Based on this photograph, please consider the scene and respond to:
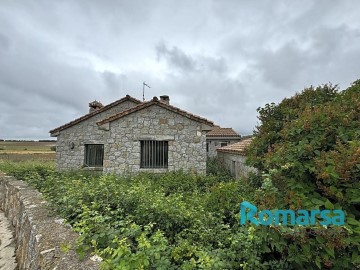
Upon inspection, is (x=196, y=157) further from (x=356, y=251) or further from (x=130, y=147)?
(x=356, y=251)

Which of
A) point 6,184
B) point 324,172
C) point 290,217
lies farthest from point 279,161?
point 6,184

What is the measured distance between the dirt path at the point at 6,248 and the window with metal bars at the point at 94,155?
5.62m

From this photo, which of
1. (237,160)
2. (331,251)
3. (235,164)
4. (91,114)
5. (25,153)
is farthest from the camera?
(25,153)

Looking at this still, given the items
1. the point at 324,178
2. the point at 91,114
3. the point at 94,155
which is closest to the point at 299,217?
the point at 324,178

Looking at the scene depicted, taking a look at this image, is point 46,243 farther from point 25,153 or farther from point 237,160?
point 25,153

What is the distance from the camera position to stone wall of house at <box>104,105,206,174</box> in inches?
360

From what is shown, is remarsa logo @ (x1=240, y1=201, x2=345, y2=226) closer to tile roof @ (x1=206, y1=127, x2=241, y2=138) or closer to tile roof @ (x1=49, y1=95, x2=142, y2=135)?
tile roof @ (x1=49, y1=95, x2=142, y2=135)

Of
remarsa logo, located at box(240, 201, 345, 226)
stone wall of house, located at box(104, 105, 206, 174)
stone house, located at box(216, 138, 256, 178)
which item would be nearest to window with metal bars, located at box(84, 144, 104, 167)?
stone wall of house, located at box(104, 105, 206, 174)

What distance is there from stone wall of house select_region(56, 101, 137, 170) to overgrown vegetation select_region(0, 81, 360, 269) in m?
7.42

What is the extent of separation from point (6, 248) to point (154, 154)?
5.73 meters

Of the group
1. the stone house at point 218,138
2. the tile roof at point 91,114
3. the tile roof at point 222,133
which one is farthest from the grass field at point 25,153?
the tile roof at point 222,133

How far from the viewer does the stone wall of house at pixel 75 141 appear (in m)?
Answer: 11.5

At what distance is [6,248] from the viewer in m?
4.63

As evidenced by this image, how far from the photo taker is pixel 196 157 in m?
9.37
